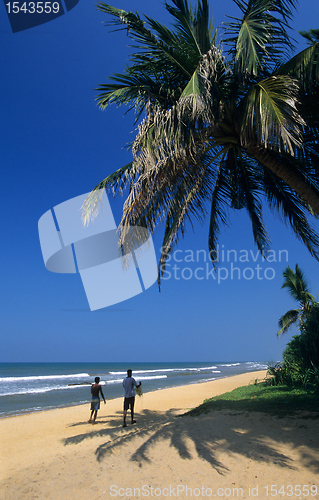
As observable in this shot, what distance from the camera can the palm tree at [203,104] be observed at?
15.6 feet

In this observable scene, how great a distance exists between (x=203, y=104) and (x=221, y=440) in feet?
17.7

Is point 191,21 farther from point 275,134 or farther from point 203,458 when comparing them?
point 203,458

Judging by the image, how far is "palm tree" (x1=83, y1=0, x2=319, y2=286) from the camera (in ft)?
15.6

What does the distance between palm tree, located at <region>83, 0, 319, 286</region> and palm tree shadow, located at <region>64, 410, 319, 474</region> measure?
3302 millimetres

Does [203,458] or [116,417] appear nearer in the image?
[203,458]

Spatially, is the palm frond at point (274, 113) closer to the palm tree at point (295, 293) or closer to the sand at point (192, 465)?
the sand at point (192, 465)

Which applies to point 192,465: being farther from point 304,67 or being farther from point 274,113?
point 304,67

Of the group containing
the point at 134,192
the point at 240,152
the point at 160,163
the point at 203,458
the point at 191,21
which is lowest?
the point at 203,458

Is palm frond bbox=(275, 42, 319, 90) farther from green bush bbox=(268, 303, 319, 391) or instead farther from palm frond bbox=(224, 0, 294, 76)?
green bush bbox=(268, 303, 319, 391)

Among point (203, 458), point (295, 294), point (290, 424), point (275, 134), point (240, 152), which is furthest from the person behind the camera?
point (295, 294)

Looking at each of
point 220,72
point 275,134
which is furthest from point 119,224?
point 220,72

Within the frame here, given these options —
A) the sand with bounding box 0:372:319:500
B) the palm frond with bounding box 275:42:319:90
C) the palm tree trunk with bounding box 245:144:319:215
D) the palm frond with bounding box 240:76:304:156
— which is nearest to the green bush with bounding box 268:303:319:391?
the sand with bounding box 0:372:319:500

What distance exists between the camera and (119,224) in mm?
5453

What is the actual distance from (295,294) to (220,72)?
18094mm
